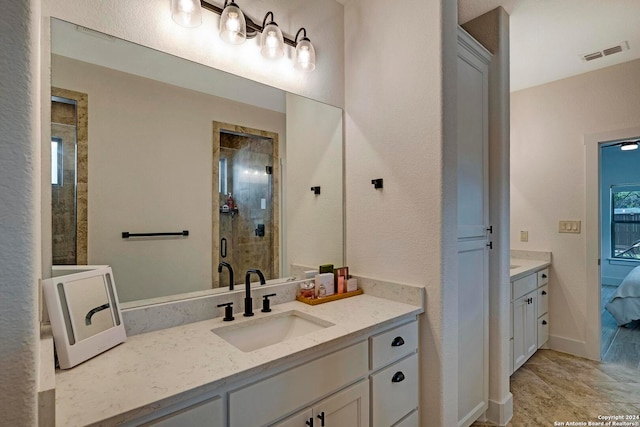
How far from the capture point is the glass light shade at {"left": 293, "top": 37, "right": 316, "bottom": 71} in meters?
1.76

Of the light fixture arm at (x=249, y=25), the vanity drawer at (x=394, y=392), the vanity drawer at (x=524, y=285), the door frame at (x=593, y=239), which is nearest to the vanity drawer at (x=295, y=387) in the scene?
the vanity drawer at (x=394, y=392)

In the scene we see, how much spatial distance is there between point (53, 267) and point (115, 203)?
298 mm

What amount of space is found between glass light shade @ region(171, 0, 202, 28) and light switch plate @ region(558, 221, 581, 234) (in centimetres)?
346

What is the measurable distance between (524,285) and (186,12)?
301 centimetres

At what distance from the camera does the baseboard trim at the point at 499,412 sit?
2031 millimetres

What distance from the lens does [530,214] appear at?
3342mm

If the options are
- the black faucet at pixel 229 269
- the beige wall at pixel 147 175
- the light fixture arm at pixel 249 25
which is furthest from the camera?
the black faucet at pixel 229 269

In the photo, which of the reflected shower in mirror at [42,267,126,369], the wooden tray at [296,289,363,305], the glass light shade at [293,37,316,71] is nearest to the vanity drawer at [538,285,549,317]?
the wooden tray at [296,289,363,305]

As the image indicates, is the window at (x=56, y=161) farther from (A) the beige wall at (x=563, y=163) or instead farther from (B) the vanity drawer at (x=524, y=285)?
(A) the beige wall at (x=563, y=163)

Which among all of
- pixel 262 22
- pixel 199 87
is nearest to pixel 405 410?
pixel 199 87

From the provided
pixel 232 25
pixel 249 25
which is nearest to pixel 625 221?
pixel 249 25

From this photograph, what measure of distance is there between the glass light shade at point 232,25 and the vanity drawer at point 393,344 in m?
1.48

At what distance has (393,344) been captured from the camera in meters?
1.47

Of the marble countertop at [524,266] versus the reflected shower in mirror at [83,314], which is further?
the marble countertop at [524,266]
